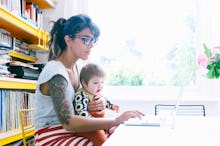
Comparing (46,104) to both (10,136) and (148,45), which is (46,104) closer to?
(10,136)

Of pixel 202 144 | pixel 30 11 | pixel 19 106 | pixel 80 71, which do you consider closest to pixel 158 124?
pixel 202 144

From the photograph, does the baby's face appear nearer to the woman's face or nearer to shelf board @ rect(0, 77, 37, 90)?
the woman's face

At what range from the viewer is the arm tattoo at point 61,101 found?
1419mm

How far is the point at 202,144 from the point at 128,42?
7.96 feet

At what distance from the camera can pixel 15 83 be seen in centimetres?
222

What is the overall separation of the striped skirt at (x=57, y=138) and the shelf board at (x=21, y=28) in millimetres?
934

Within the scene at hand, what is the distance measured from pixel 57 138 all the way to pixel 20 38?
1606 mm

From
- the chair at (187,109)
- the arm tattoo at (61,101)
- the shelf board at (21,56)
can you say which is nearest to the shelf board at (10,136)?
the shelf board at (21,56)

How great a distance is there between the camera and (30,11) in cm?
276

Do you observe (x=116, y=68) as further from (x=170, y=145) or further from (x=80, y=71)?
(x=170, y=145)

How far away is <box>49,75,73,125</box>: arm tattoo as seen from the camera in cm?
142

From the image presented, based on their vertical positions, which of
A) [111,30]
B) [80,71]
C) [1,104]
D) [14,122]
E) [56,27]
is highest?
[111,30]

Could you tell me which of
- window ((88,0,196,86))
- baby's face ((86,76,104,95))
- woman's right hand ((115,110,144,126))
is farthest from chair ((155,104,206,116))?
woman's right hand ((115,110,144,126))

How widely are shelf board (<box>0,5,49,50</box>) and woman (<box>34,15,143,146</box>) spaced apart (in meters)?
0.60
